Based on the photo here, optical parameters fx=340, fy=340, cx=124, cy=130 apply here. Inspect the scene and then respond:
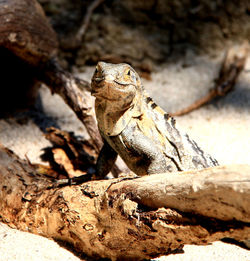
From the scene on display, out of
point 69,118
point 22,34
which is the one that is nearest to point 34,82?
point 69,118

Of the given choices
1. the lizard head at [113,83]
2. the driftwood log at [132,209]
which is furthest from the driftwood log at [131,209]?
the lizard head at [113,83]

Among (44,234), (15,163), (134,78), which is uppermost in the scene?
(134,78)

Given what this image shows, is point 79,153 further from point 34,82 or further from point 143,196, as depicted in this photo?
point 143,196

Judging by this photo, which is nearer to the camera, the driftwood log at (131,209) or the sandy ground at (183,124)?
the driftwood log at (131,209)

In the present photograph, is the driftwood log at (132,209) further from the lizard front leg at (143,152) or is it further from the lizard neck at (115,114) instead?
the lizard neck at (115,114)

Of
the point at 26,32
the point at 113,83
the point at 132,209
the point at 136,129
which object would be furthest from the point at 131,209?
the point at 26,32
